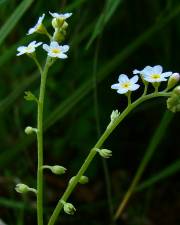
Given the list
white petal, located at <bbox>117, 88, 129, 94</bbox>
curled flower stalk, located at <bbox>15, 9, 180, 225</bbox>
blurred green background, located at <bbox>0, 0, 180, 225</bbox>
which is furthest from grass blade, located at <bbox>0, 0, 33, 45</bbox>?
white petal, located at <bbox>117, 88, 129, 94</bbox>

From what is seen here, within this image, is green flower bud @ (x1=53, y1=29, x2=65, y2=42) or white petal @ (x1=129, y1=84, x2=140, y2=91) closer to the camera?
white petal @ (x1=129, y1=84, x2=140, y2=91)

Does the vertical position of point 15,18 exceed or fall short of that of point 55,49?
it exceeds it

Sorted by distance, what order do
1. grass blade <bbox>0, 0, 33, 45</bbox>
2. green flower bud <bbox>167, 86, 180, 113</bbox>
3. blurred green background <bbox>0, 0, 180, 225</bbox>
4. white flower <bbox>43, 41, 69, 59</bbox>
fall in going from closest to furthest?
green flower bud <bbox>167, 86, 180, 113</bbox>
white flower <bbox>43, 41, 69, 59</bbox>
grass blade <bbox>0, 0, 33, 45</bbox>
blurred green background <bbox>0, 0, 180, 225</bbox>

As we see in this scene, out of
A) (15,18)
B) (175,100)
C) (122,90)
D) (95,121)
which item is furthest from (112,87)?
(95,121)

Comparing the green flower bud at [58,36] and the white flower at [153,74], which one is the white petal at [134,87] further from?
the green flower bud at [58,36]

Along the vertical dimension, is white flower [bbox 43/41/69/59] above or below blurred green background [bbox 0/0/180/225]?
below

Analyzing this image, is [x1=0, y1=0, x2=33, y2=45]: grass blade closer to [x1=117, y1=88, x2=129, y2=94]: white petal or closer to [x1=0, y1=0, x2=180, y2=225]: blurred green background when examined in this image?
[x1=0, y1=0, x2=180, y2=225]: blurred green background

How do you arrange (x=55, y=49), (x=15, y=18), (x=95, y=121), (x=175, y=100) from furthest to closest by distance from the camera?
(x=95, y=121) → (x=15, y=18) → (x=55, y=49) → (x=175, y=100)

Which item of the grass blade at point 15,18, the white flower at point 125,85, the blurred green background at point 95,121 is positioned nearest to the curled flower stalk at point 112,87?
the white flower at point 125,85

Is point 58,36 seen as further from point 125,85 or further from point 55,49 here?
point 125,85

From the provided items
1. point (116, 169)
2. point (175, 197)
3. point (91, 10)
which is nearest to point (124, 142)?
point (116, 169)
